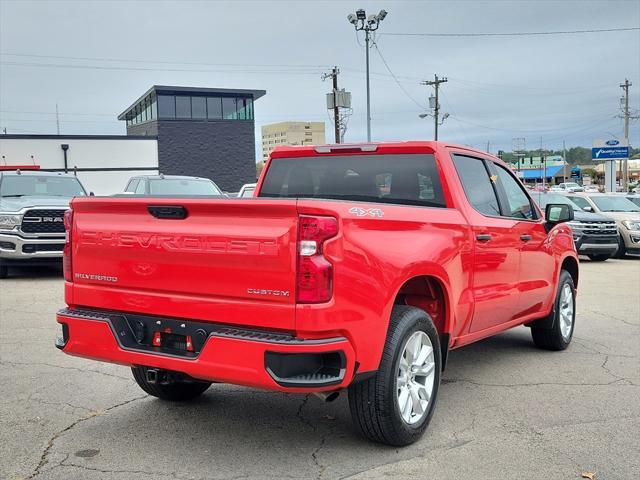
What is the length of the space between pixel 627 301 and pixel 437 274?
6.89 meters

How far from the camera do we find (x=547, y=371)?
6090 mm

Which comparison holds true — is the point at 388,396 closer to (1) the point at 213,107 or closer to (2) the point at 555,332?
(2) the point at 555,332

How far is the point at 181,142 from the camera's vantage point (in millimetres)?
46906

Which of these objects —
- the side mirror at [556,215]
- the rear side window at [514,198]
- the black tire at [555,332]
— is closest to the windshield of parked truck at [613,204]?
the black tire at [555,332]

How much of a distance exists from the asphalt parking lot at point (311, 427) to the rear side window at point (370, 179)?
1575 millimetres

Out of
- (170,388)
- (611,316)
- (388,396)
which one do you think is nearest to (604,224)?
(611,316)

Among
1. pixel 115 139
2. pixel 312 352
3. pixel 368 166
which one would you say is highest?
pixel 115 139

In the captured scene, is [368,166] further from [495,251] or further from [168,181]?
[168,181]

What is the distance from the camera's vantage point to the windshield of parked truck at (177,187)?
14.1 meters

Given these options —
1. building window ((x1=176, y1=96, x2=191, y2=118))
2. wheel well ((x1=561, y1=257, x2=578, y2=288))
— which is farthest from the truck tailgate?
building window ((x1=176, y1=96, x2=191, y2=118))

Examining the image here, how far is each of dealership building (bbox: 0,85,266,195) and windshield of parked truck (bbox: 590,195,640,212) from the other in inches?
1111

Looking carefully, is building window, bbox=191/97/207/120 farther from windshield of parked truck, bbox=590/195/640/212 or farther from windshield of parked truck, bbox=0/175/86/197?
windshield of parked truck, bbox=0/175/86/197

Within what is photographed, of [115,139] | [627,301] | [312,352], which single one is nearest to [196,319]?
[312,352]

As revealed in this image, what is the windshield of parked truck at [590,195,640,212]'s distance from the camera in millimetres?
18547
